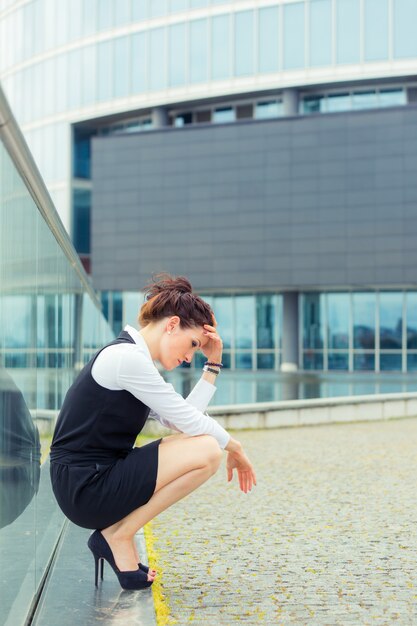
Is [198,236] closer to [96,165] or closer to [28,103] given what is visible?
[96,165]

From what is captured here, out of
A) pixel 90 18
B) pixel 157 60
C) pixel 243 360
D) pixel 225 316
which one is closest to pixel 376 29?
pixel 157 60

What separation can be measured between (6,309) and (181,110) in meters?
38.6

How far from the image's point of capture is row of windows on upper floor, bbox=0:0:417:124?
35.3 meters

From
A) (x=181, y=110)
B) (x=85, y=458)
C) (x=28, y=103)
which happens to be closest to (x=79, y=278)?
(x=85, y=458)

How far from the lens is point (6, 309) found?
8.36 feet

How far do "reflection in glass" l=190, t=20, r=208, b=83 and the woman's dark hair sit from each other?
35.4 m

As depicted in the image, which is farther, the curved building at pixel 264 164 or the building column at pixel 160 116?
the building column at pixel 160 116

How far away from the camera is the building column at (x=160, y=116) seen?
130 ft

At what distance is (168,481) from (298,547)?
1529 millimetres

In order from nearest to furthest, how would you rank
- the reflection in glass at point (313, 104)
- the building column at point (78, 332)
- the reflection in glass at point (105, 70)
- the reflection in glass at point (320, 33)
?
the building column at point (78, 332) → the reflection in glass at point (320, 33) → the reflection in glass at point (313, 104) → the reflection in glass at point (105, 70)

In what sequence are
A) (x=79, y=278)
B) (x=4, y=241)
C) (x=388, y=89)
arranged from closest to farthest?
(x=4, y=241), (x=79, y=278), (x=388, y=89)

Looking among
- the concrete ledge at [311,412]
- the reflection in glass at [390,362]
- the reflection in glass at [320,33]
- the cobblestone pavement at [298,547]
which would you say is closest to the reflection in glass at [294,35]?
the reflection in glass at [320,33]

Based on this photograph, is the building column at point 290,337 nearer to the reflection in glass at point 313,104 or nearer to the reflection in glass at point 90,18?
the reflection in glass at point 313,104

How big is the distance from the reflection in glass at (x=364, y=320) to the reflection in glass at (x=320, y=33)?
33.5 ft
